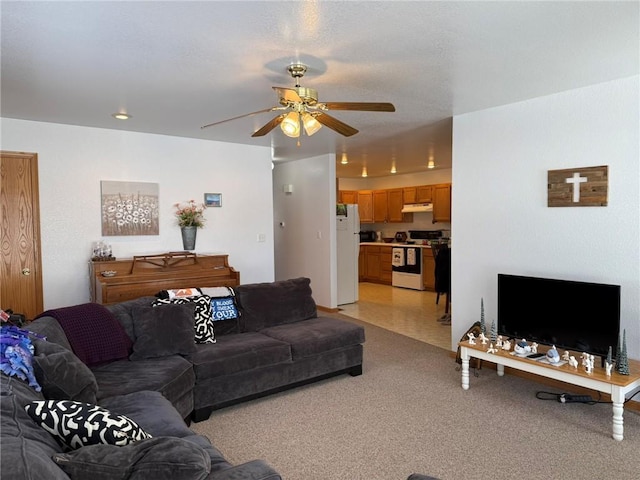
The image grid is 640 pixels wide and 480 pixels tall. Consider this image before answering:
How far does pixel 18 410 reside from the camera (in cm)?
148

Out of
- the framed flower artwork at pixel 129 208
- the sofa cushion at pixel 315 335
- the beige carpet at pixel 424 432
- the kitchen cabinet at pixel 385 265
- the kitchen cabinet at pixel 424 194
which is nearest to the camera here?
the beige carpet at pixel 424 432

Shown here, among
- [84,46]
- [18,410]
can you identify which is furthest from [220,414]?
[84,46]

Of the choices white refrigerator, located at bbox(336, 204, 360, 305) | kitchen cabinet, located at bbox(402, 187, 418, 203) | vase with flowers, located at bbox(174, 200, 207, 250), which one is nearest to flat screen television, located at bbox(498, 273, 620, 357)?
vase with flowers, located at bbox(174, 200, 207, 250)

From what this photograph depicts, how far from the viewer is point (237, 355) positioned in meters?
3.28

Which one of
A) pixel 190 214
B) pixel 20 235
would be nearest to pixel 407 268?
pixel 190 214

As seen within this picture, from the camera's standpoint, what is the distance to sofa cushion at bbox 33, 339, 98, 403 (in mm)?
1956

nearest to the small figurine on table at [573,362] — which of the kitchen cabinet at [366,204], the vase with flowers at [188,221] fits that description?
the vase with flowers at [188,221]

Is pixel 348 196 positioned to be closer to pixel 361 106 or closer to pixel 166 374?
pixel 361 106

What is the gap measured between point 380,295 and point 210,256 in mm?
4006

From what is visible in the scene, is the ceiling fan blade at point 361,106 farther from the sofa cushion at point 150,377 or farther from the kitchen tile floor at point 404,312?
the kitchen tile floor at point 404,312

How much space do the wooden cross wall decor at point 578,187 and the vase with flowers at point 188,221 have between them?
387 centimetres

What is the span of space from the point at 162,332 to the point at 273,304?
47.3 inches

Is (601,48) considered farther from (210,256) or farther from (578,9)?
(210,256)

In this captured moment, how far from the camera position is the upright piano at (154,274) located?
434 centimetres
